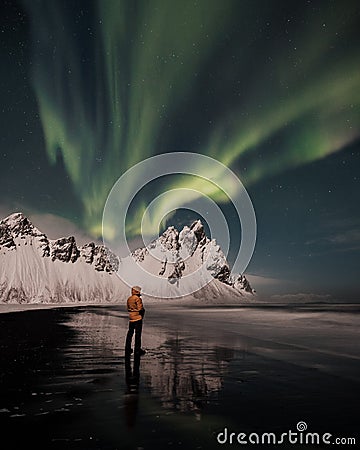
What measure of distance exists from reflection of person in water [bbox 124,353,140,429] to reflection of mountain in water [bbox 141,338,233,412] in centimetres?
25

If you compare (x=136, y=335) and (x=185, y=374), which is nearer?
(x=185, y=374)

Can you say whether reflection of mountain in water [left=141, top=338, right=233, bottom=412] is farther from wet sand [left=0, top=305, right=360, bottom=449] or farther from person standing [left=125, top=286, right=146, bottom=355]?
person standing [left=125, top=286, right=146, bottom=355]

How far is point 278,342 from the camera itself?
825 inches

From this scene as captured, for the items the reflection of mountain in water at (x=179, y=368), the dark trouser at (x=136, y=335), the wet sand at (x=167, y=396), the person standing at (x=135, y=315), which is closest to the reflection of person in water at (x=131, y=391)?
the wet sand at (x=167, y=396)

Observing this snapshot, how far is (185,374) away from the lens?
469 inches

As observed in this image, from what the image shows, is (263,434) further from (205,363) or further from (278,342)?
(278,342)

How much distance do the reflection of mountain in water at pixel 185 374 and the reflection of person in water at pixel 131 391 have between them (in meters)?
0.25

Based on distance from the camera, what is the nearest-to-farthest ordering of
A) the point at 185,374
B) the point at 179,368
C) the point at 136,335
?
the point at 185,374 → the point at 179,368 → the point at 136,335

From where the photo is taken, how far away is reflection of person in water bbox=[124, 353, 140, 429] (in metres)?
7.58

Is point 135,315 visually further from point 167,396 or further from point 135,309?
point 167,396

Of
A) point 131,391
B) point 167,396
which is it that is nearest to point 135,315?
point 131,391

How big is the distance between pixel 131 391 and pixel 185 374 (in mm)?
2588

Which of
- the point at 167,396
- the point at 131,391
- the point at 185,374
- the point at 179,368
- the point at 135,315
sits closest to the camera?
the point at 167,396

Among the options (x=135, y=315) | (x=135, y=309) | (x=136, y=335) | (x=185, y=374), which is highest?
(x=135, y=309)
